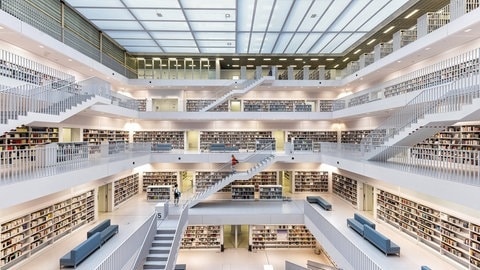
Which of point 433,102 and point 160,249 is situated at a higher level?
point 433,102

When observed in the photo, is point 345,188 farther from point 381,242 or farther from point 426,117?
point 426,117

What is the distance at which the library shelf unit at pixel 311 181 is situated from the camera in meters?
17.6

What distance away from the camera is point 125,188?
1532 centimetres

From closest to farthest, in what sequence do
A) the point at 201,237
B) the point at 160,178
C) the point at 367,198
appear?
1. the point at 201,237
2. the point at 367,198
3. the point at 160,178

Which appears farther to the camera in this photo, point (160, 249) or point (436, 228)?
point (160, 249)

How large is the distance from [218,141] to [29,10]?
11.7 meters

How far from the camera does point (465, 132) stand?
930 centimetres

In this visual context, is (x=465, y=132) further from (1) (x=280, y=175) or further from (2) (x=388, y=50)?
(1) (x=280, y=175)

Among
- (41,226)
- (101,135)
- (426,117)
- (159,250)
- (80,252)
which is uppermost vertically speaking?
(426,117)

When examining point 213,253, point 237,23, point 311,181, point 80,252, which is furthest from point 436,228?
point 237,23

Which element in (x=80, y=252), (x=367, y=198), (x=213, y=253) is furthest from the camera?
(x=367, y=198)

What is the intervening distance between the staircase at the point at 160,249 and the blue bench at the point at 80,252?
1.68m

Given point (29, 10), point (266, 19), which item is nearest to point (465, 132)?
point (266, 19)

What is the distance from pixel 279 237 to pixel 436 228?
6.57m
